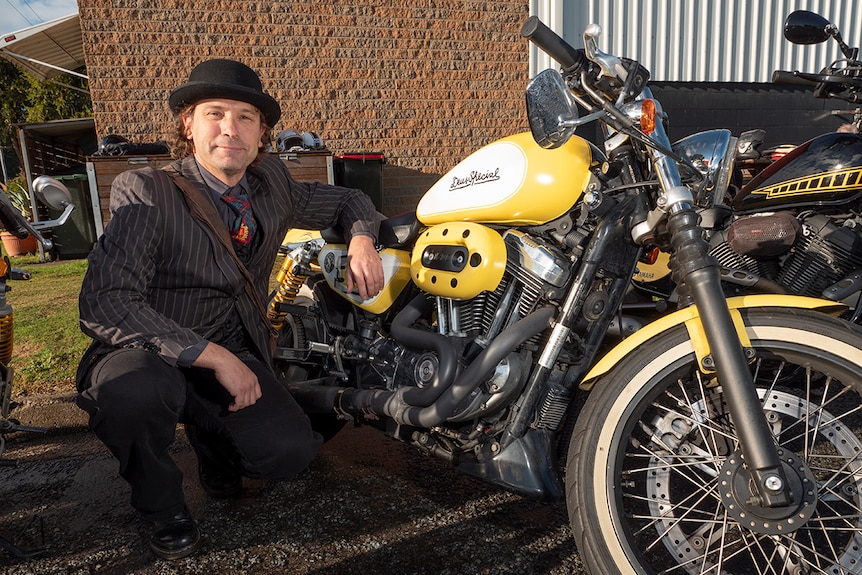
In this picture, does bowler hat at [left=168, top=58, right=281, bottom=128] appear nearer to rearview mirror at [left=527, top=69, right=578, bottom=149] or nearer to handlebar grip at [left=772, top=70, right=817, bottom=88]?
rearview mirror at [left=527, top=69, right=578, bottom=149]

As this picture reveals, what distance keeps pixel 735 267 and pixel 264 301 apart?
204 cm

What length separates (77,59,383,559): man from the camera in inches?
74.7

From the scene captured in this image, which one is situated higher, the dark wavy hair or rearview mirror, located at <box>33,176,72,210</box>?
the dark wavy hair

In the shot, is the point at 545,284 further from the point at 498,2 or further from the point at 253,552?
the point at 498,2

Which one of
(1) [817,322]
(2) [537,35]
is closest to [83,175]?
(2) [537,35]

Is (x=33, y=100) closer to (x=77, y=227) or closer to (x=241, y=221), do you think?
(x=77, y=227)

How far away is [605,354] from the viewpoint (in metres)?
1.92

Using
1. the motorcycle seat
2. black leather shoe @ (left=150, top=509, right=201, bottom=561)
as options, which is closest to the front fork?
the motorcycle seat

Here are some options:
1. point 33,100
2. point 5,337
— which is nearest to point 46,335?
point 5,337

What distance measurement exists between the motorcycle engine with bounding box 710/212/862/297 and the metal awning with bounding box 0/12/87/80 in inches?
336

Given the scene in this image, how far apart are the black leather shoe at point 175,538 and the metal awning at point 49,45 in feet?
26.1

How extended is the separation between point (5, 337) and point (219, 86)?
55.9 inches

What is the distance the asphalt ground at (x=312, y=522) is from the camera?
1.94 m

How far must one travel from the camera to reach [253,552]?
2.01 m
